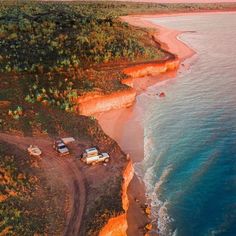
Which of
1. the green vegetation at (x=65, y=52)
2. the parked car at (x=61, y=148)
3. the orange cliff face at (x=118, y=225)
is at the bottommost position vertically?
the orange cliff face at (x=118, y=225)

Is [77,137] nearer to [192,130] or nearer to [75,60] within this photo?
[192,130]

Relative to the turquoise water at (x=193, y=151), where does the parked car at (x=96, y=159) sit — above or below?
above

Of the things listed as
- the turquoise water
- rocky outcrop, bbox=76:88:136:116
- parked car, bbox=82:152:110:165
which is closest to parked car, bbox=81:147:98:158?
parked car, bbox=82:152:110:165

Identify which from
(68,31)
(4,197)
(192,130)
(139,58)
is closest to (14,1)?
(68,31)

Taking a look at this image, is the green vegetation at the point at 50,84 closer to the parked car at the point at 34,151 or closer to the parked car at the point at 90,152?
the parked car at the point at 34,151

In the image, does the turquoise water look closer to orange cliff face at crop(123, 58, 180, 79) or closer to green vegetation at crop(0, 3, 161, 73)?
orange cliff face at crop(123, 58, 180, 79)

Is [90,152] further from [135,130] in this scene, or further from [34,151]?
[135,130]

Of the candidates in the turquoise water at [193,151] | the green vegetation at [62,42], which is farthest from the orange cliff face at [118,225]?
the green vegetation at [62,42]

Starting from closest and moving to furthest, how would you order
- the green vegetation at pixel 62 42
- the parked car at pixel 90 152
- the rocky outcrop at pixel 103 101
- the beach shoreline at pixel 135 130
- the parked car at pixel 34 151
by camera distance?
the beach shoreline at pixel 135 130, the parked car at pixel 90 152, the parked car at pixel 34 151, the rocky outcrop at pixel 103 101, the green vegetation at pixel 62 42
